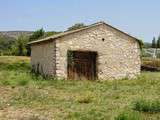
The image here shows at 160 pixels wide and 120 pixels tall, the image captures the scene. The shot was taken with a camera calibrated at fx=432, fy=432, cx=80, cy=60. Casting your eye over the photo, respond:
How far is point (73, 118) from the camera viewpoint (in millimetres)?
11906

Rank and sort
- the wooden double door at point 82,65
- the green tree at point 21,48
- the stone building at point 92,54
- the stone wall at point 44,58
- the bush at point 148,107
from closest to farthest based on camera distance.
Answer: the bush at point 148,107, the stone building at point 92,54, the stone wall at point 44,58, the wooden double door at point 82,65, the green tree at point 21,48

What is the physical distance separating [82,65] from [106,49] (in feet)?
6.21

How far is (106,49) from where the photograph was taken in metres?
28.0

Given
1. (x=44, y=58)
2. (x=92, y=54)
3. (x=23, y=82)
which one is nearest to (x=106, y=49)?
(x=92, y=54)

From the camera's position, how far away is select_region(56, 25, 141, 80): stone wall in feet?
→ 87.2

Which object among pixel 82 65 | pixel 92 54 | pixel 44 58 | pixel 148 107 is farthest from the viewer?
pixel 44 58

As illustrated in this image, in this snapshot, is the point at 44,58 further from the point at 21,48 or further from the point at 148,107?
the point at 21,48

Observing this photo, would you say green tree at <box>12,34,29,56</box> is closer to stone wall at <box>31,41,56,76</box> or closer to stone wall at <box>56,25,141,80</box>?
stone wall at <box>31,41,56,76</box>

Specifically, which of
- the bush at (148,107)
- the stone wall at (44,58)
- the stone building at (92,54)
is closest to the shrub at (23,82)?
the stone building at (92,54)

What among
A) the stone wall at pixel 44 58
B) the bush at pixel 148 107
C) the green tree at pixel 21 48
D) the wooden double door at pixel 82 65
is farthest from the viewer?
the green tree at pixel 21 48

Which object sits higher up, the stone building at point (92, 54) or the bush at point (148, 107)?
the stone building at point (92, 54)

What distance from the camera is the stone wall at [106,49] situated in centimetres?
2658

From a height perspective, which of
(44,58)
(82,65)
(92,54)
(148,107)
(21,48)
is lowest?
(148,107)

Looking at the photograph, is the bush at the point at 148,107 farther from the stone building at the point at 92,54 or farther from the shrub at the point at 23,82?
the stone building at the point at 92,54
